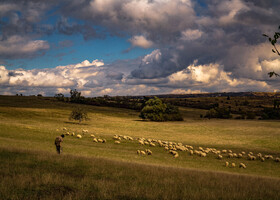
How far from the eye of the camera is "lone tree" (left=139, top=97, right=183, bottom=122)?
94.3m

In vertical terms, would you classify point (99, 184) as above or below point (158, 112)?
above

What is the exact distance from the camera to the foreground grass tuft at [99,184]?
920 centimetres

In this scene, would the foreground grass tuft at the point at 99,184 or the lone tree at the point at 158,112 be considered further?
the lone tree at the point at 158,112

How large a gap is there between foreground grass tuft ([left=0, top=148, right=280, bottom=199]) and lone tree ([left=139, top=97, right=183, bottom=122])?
79.1m

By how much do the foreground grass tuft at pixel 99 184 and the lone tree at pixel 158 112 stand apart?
79129 mm

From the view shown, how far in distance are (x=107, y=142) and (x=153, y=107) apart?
195ft

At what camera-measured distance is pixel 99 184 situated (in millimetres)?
10547

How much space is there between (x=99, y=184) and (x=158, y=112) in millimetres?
86408

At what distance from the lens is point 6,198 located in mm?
8164

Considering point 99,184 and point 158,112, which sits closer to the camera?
point 99,184

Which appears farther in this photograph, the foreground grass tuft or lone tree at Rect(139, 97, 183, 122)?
lone tree at Rect(139, 97, 183, 122)

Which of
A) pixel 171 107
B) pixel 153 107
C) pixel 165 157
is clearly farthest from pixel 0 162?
pixel 171 107

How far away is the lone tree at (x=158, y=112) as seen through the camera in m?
94.3

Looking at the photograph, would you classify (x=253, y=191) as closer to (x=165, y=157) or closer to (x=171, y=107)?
(x=165, y=157)
